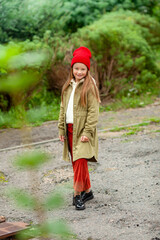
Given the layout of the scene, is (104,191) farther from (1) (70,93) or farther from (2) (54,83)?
(2) (54,83)

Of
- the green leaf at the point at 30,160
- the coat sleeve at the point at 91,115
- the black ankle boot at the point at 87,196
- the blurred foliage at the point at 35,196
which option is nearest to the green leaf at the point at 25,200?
the blurred foliage at the point at 35,196

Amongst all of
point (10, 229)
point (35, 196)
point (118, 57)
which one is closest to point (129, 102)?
point (118, 57)

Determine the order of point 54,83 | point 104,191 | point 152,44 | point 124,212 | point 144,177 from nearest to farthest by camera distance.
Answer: point 124,212
point 104,191
point 144,177
point 54,83
point 152,44

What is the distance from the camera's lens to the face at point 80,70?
4.11 metres

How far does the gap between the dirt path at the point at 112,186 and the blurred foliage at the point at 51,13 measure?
2208 millimetres

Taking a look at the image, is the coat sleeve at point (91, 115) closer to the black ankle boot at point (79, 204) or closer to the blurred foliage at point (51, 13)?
the black ankle boot at point (79, 204)

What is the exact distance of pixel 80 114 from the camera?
4.18m

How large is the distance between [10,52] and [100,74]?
34.3 feet

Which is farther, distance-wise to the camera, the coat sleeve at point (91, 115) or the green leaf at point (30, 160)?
the coat sleeve at point (91, 115)

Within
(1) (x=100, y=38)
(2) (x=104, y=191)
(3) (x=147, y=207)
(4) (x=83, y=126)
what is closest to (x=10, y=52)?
(4) (x=83, y=126)

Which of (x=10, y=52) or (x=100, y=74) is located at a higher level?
(x=10, y=52)

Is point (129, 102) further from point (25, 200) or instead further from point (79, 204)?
point (25, 200)

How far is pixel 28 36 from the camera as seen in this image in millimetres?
11094

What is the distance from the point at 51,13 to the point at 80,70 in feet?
26.1
